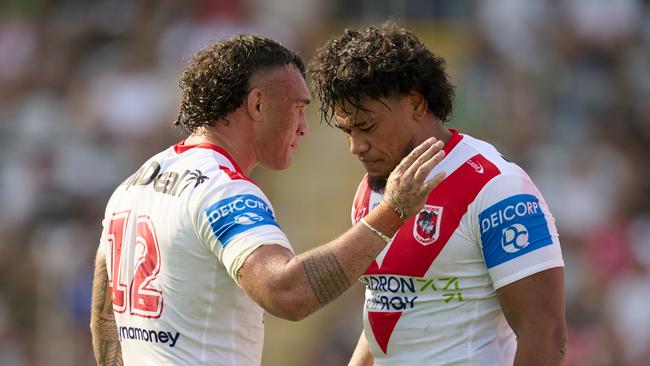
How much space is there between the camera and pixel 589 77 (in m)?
14.4

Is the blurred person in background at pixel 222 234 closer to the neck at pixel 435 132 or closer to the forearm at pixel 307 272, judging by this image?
the forearm at pixel 307 272

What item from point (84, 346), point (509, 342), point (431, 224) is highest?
point (431, 224)

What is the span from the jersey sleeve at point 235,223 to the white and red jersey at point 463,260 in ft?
2.15

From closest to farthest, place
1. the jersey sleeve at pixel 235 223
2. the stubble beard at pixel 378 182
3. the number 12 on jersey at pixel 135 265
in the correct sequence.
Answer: the jersey sleeve at pixel 235 223 → the number 12 on jersey at pixel 135 265 → the stubble beard at pixel 378 182

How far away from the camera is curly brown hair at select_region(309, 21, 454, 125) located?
573 centimetres

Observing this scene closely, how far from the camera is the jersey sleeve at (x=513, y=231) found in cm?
540

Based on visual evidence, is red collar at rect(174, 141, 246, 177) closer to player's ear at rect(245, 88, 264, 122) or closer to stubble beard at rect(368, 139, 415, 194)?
player's ear at rect(245, 88, 264, 122)

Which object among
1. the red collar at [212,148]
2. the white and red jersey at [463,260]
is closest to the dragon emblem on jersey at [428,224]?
the white and red jersey at [463,260]

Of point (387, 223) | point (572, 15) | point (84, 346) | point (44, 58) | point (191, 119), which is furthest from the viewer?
point (44, 58)

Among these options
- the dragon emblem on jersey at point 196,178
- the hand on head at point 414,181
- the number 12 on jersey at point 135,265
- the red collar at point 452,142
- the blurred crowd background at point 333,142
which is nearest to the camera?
the hand on head at point 414,181

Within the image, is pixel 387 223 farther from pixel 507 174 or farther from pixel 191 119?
pixel 191 119

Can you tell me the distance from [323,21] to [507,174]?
32.8 ft

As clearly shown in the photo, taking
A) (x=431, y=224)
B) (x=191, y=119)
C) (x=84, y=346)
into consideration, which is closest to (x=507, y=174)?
(x=431, y=224)

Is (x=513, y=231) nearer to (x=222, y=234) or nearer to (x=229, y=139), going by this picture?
(x=222, y=234)
